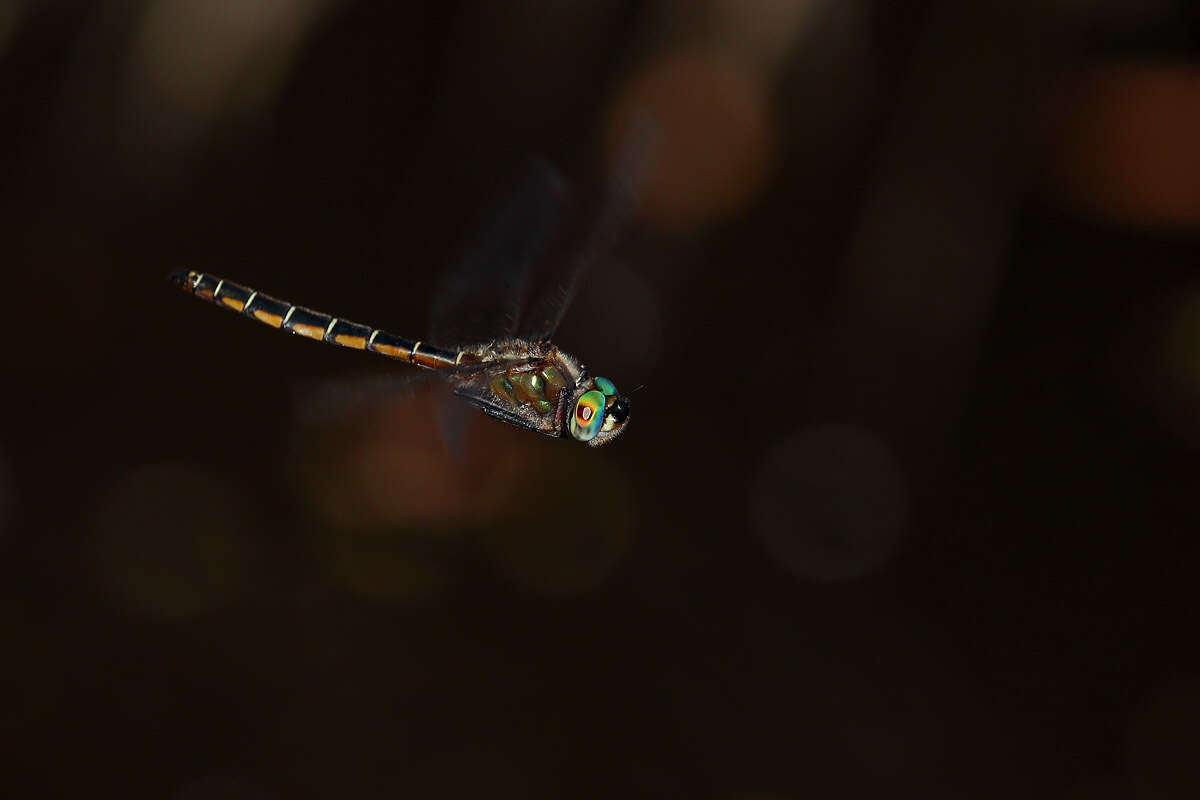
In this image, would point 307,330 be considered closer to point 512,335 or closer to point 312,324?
point 312,324

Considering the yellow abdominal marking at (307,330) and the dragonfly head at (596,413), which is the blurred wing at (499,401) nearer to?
the dragonfly head at (596,413)

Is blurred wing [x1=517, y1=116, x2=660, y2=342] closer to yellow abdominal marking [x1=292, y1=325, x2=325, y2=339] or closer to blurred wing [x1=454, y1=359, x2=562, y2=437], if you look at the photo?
blurred wing [x1=454, y1=359, x2=562, y2=437]

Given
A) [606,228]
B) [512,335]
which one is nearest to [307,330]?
[512,335]

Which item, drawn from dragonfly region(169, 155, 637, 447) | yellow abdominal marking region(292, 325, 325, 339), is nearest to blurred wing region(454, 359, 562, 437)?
dragonfly region(169, 155, 637, 447)

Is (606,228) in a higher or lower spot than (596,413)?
higher

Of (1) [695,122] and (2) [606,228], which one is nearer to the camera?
(2) [606,228]
